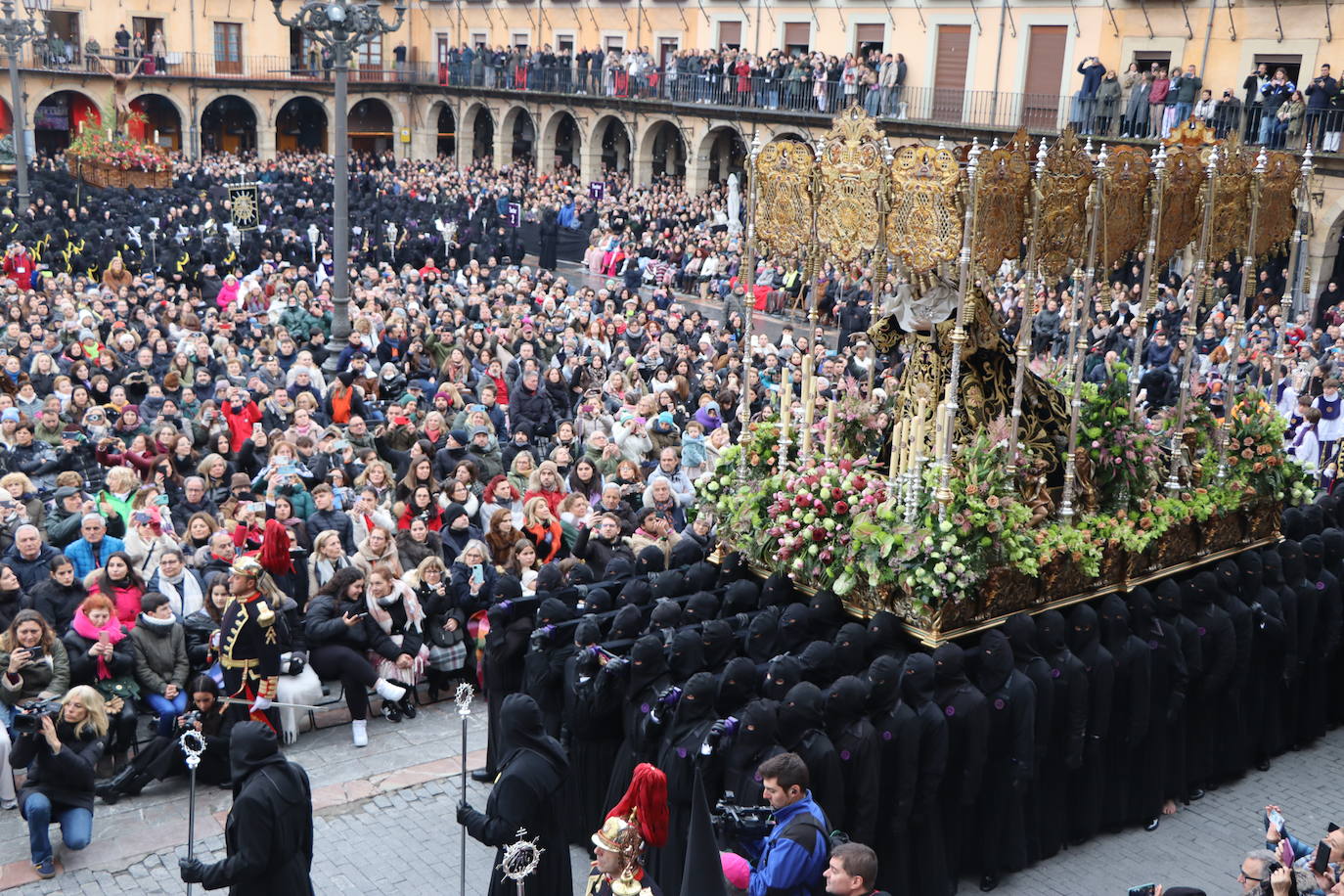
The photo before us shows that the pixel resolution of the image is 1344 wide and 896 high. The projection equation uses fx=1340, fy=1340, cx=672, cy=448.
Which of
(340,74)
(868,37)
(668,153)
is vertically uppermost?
(868,37)

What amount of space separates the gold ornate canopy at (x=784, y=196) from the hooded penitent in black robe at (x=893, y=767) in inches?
112

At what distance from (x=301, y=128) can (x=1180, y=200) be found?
48670 mm

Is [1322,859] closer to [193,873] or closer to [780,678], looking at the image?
[780,678]

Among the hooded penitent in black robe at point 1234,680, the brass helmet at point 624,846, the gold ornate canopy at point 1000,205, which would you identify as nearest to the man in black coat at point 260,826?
the brass helmet at point 624,846

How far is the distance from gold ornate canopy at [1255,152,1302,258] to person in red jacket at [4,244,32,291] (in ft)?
56.8

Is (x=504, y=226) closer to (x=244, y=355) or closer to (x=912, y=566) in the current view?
(x=244, y=355)

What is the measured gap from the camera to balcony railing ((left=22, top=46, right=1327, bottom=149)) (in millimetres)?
23844

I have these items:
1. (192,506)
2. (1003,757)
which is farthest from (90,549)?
(1003,757)

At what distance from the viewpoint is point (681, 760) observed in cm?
692

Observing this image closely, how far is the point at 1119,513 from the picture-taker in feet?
28.7

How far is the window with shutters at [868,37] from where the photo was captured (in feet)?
107

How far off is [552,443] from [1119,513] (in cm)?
668

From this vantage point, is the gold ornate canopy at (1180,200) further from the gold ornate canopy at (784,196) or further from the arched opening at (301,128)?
the arched opening at (301,128)

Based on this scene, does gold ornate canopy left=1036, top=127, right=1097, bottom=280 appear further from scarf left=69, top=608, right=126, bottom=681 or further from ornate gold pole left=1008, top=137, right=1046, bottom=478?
scarf left=69, top=608, right=126, bottom=681
